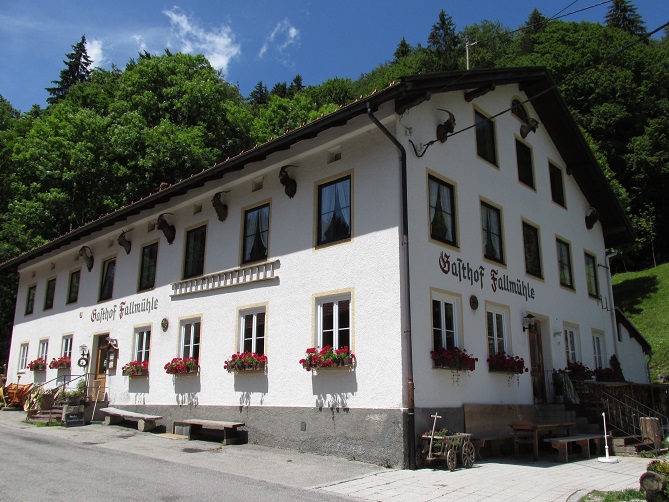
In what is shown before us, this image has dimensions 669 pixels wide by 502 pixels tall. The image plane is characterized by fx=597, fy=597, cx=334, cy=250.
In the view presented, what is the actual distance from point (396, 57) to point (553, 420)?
55359 mm

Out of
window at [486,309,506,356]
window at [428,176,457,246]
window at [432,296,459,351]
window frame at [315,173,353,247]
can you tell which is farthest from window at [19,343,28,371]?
window at [486,309,506,356]

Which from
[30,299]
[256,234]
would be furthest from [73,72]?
[256,234]

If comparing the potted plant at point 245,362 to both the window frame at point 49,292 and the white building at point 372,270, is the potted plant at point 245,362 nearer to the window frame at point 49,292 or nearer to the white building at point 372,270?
the white building at point 372,270

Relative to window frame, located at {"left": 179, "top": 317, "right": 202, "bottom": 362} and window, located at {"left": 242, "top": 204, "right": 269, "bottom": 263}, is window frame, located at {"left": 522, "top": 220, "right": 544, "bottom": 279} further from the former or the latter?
window frame, located at {"left": 179, "top": 317, "right": 202, "bottom": 362}

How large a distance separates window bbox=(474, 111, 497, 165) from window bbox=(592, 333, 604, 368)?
6.99m

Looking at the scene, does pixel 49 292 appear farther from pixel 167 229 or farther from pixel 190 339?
pixel 190 339

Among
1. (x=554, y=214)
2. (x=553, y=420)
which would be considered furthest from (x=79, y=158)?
(x=553, y=420)

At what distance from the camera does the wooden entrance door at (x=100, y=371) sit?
1838cm

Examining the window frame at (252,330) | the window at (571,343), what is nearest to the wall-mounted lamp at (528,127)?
the window at (571,343)

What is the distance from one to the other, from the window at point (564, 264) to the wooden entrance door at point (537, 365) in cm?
245

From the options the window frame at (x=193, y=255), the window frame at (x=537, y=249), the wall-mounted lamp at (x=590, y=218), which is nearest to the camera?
the window frame at (x=537, y=249)

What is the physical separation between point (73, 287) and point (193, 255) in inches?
307

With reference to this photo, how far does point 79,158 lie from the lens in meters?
28.6

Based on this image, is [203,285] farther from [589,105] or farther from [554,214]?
[589,105]
